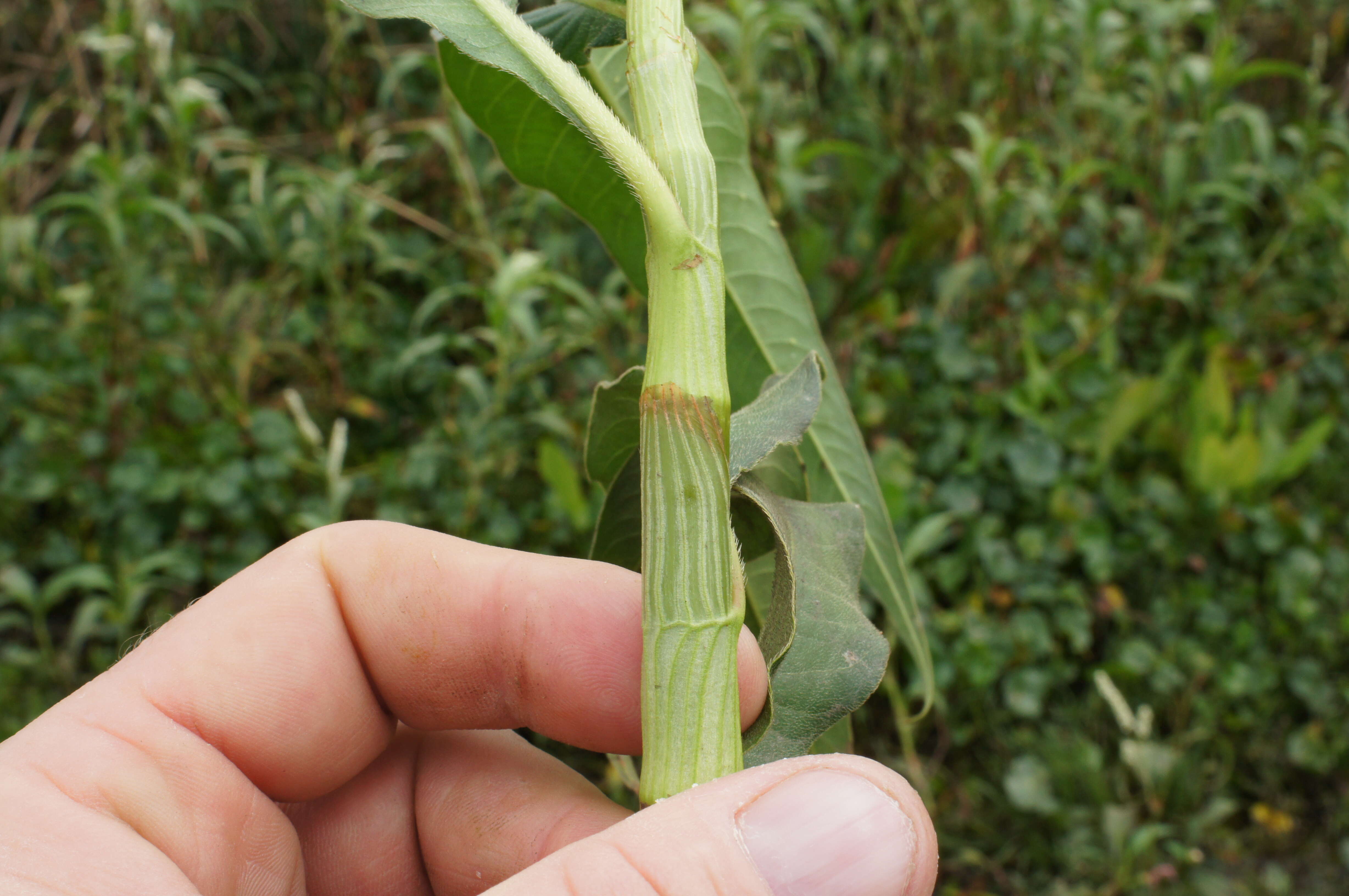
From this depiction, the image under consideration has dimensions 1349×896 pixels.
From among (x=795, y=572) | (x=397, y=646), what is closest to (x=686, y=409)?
(x=795, y=572)

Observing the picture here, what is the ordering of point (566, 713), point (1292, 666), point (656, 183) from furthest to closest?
point (1292, 666) → point (566, 713) → point (656, 183)

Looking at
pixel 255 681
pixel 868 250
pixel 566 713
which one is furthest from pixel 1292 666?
pixel 255 681

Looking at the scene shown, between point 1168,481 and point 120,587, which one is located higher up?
point 1168,481

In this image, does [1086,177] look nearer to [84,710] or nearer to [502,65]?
[502,65]

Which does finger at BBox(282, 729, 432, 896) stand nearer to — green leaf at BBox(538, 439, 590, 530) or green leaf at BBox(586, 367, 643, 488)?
green leaf at BBox(586, 367, 643, 488)

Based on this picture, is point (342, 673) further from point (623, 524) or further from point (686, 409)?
point (686, 409)

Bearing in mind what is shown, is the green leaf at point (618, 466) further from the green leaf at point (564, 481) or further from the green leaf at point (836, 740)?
the green leaf at point (564, 481)

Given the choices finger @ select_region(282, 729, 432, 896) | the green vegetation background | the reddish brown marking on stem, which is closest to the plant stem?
the reddish brown marking on stem
